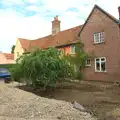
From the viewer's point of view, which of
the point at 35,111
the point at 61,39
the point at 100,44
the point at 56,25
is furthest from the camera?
the point at 56,25

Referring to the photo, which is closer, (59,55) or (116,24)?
(59,55)

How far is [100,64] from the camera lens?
24.4m

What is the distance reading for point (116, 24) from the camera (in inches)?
886

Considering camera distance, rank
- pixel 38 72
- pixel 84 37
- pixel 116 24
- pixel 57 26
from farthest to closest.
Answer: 1. pixel 57 26
2. pixel 84 37
3. pixel 116 24
4. pixel 38 72

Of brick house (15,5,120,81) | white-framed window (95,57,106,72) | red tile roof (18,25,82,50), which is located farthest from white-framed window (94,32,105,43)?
red tile roof (18,25,82,50)

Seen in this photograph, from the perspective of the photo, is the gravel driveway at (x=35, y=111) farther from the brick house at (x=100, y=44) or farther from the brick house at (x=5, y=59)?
the brick house at (x=5, y=59)

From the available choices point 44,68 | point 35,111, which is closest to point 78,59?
point 44,68

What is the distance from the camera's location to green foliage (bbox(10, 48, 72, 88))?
51.4 feet

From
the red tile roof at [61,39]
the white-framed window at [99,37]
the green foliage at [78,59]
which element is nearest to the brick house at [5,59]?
the red tile roof at [61,39]

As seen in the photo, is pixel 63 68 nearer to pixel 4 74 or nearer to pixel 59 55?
pixel 59 55

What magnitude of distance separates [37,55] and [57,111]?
26.7 feet

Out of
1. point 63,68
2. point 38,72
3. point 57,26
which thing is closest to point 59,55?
point 63,68

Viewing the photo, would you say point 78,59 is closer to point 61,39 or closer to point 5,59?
point 61,39

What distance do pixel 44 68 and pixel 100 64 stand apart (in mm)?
10424
